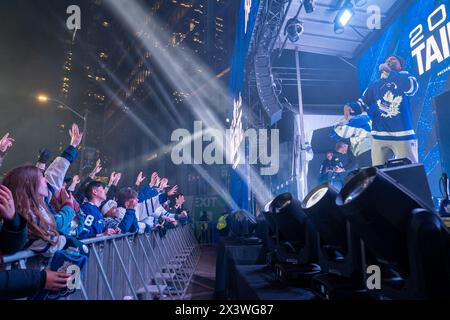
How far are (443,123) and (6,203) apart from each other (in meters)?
3.55

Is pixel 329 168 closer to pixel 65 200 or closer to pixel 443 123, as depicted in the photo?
pixel 443 123

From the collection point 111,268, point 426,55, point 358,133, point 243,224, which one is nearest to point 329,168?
point 358,133

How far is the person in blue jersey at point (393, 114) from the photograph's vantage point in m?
5.27

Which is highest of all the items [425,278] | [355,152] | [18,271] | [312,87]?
[312,87]

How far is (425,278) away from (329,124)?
7232 mm

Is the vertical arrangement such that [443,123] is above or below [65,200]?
above

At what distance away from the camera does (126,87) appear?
4922cm

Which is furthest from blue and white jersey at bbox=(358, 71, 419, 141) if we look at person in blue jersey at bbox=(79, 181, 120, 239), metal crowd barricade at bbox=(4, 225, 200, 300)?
person in blue jersey at bbox=(79, 181, 120, 239)

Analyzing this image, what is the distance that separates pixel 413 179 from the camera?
1.37 meters

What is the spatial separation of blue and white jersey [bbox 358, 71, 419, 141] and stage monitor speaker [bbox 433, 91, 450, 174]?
275cm

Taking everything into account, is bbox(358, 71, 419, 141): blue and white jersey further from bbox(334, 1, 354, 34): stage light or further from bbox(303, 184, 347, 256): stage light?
bbox(303, 184, 347, 256): stage light

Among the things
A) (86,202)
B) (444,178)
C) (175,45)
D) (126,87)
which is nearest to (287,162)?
(86,202)

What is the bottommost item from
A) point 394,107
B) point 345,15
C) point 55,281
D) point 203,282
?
point 203,282
